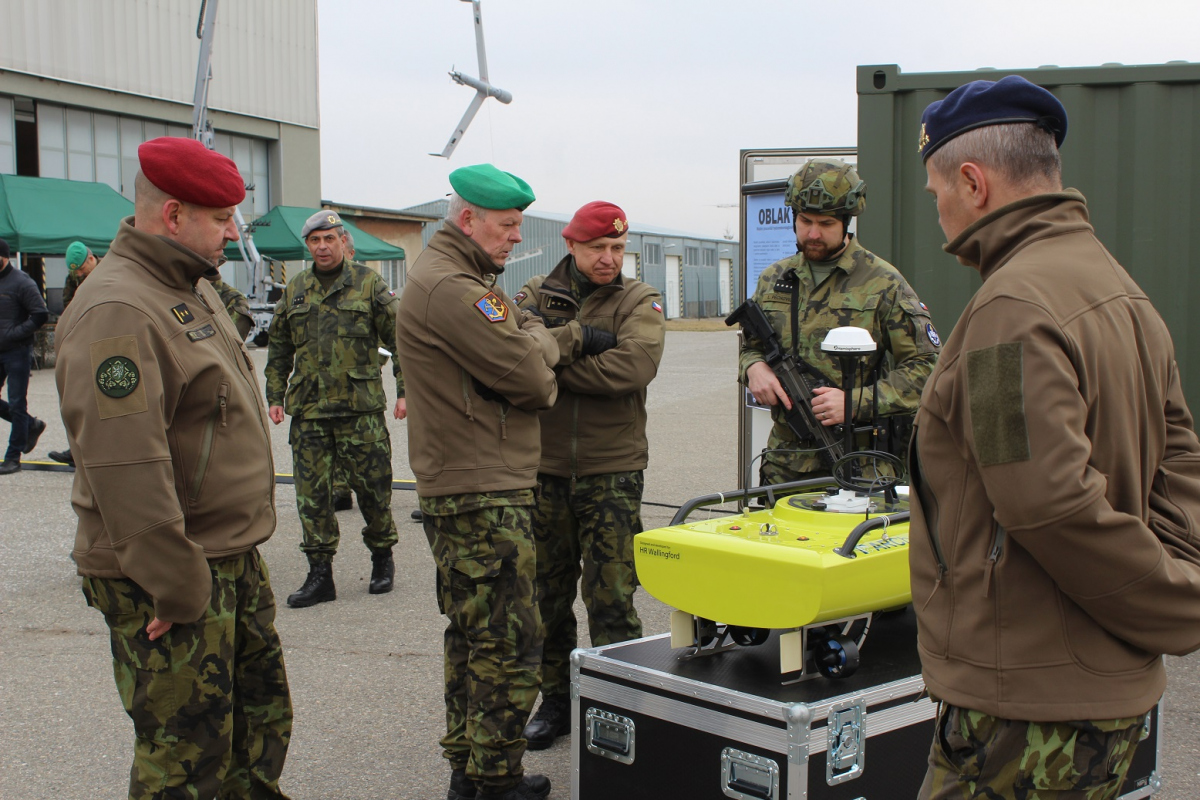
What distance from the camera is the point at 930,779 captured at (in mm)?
1953

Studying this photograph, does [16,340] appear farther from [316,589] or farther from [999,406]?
[999,406]

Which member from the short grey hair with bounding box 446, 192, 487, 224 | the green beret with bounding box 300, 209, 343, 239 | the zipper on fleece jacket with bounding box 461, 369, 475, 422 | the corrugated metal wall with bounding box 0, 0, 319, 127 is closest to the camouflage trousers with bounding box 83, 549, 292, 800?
the zipper on fleece jacket with bounding box 461, 369, 475, 422

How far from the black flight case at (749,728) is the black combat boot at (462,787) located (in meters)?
0.42

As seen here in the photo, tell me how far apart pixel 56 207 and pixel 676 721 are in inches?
831

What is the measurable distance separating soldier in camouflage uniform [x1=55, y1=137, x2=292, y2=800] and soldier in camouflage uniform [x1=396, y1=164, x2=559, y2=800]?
61cm

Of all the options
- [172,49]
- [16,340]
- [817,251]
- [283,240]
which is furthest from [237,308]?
[172,49]

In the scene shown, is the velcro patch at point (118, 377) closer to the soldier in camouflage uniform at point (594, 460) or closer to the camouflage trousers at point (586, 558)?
the soldier in camouflage uniform at point (594, 460)

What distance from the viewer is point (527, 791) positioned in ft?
11.3

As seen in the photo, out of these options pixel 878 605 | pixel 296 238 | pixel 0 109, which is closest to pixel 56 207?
pixel 0 109

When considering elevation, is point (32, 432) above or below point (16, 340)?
below

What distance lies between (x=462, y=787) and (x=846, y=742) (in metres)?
1.35

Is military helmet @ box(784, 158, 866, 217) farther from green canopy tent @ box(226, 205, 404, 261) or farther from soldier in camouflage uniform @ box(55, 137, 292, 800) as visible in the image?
green canopy tent @ box(226, 205, 404, 261)

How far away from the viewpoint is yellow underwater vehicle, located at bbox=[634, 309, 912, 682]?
2.65 m

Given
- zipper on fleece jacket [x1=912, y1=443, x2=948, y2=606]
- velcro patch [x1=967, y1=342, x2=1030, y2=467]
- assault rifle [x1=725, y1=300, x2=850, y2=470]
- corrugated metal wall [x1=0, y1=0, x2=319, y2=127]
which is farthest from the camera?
corrugated metal wall [x1=0, y1=0, x2=319, y2=127]
